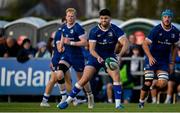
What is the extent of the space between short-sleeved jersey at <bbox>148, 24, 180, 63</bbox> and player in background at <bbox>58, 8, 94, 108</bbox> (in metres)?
1.68

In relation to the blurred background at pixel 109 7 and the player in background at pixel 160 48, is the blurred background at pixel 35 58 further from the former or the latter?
the blurred background at pixel 109 7

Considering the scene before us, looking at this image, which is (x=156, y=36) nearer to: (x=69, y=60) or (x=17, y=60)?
(x=69, y=60)

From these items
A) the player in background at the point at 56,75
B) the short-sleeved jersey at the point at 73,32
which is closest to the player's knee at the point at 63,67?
the player in background at the point at 56,75

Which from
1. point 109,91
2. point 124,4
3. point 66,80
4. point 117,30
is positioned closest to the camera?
point 117,30

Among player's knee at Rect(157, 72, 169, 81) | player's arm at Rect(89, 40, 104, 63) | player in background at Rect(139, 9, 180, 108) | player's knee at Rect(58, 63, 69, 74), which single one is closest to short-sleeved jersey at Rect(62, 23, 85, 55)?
player's knee at Rect(58, 63, 69, 74)

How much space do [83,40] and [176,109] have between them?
288cm

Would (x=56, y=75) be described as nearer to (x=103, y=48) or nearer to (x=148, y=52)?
(x=103, y=48)

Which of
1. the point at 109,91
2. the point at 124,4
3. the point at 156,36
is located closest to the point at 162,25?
the point at 156,36

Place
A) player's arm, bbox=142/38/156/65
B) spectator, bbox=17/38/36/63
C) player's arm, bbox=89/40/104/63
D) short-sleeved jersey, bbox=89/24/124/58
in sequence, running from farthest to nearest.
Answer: spectator, bbox=17/38/36/63
player's arm, bbox=142/38/156/65
short-sleeved jersey, bbox=89/24/124/58
player's arm, bbox=89/40/104/63

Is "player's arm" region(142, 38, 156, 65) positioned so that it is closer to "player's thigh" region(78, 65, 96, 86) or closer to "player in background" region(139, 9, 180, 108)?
"player in background" region(139, 9, 180, 108)

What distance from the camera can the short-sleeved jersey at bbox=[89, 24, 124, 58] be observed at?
78.7ft

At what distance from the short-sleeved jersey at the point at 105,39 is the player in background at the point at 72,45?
0.92 meters

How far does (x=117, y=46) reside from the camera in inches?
988

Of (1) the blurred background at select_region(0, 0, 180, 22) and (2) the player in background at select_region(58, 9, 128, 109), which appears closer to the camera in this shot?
(2) the player in background at select_region(58, 9, 128, 109)
